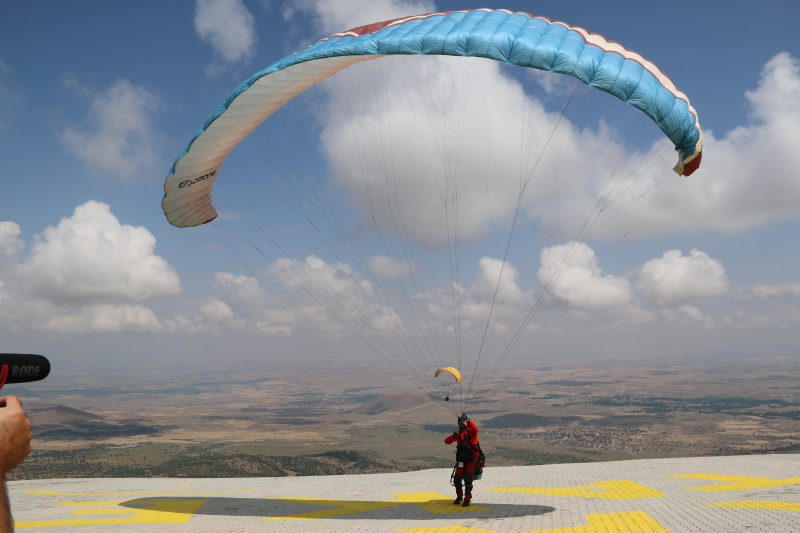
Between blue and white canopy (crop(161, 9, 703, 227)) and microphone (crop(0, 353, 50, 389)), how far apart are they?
30.0 feet

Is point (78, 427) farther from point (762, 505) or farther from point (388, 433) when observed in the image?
point (762, 505)

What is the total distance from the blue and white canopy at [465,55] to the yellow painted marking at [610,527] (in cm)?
782

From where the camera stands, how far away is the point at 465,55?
9.48 meters

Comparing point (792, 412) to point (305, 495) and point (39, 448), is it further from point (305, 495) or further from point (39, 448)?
point (39, 448)

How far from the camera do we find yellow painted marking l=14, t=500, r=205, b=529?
852 cm

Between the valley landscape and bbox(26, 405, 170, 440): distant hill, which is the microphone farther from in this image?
bbox(26, 405, 170, 440): distant hill

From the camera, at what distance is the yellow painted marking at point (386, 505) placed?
905 cm

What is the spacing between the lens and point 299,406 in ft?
594

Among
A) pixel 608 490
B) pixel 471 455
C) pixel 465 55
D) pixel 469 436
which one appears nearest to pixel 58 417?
pixel 469 436

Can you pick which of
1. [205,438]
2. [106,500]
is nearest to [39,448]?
[205,438]

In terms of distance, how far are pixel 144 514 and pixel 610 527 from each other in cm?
925

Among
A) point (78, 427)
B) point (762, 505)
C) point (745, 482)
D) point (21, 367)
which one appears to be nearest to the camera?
point (21, 367)

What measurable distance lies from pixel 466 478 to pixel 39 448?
103 meters

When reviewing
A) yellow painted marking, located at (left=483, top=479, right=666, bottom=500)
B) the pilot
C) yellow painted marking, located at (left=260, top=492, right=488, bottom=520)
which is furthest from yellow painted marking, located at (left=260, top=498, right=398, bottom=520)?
yellow painted marking, located at (left=483, top=479, right=666, bottom=500)
